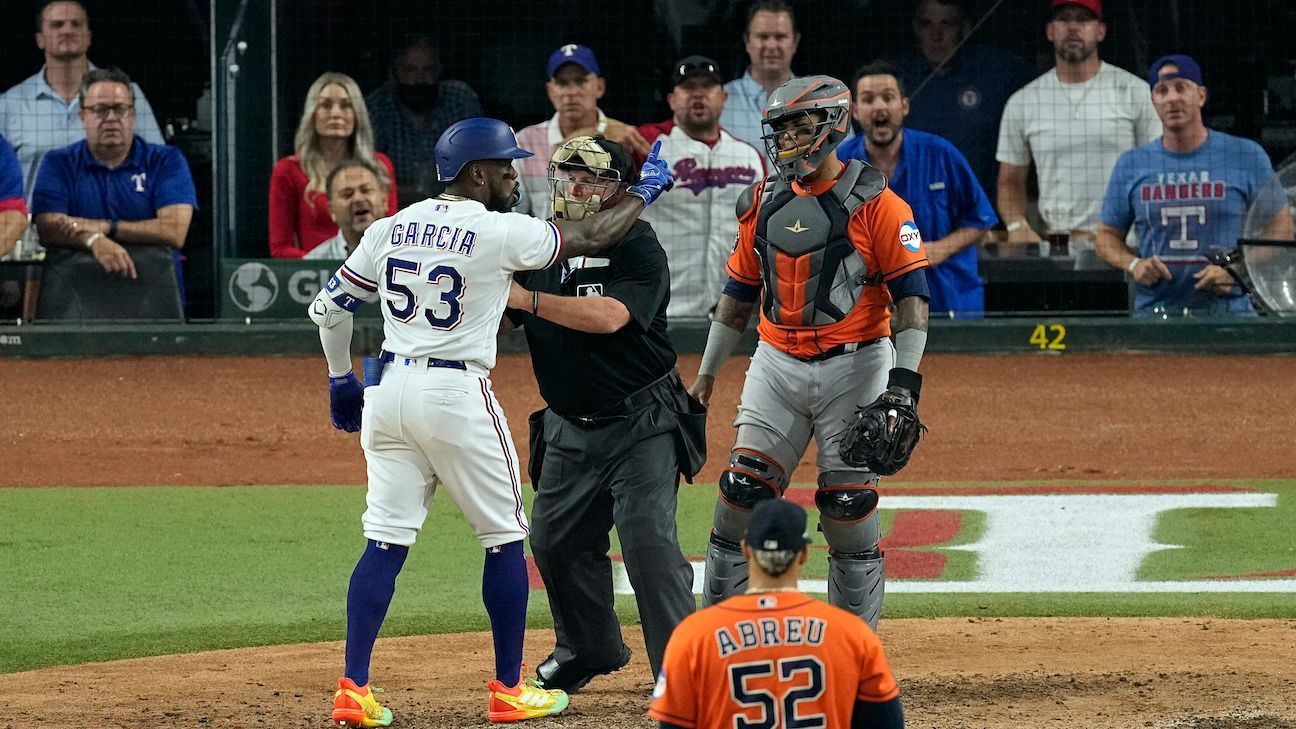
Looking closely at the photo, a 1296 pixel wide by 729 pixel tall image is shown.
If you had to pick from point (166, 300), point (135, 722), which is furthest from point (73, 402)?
point (135, 722)

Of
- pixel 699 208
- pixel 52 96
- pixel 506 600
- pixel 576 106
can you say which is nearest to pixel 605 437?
pixel 506 600

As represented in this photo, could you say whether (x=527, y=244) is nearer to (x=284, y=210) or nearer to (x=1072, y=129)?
(x=284, y=210)

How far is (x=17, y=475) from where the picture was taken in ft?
33.1

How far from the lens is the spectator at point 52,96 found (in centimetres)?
1283

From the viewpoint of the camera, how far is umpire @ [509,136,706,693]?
5512 millimetres

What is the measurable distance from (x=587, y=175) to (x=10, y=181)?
7.80 m

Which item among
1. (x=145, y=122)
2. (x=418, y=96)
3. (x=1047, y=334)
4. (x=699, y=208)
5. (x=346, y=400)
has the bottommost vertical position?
(x=1047, y=334)

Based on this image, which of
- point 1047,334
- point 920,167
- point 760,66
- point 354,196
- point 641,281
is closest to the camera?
point 641,281

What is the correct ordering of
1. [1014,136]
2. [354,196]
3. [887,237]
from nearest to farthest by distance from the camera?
[887,237]
[354,196]
[1014,136]

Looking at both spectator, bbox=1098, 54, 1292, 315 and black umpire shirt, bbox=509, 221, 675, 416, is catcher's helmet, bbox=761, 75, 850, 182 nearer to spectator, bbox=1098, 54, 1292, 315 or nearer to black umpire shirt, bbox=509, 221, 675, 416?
black umpire shirt, bbox=509, 221, 675, 416

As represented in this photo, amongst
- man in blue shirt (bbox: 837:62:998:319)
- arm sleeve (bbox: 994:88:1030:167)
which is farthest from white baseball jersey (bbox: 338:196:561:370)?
arm sleeve (bbox: 994:88:1030:167)

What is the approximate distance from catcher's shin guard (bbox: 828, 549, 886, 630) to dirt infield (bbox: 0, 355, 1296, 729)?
31 centimetres

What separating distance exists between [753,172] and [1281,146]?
4101 millimetres

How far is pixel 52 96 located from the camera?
12.9 metres
